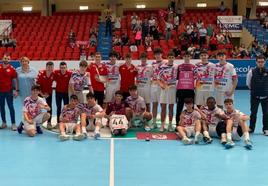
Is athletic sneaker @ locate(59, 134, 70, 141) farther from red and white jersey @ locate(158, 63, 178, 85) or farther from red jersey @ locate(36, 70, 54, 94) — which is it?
red and white jersey @ locate(158, 63, 178, 85)

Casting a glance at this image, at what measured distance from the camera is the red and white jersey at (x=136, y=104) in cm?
893

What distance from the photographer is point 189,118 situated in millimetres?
8234

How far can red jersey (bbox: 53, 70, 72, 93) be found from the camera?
8945mm

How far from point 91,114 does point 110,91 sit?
0.85 metres

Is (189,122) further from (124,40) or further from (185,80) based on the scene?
(124,40)

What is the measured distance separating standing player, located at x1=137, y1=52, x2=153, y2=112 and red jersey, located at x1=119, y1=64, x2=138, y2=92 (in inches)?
5.9

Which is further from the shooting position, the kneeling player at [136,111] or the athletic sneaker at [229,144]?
the kneeling player at [136,111]

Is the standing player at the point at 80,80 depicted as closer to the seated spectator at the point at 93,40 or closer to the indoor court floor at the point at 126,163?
the indoor court floor at the point at 126,163

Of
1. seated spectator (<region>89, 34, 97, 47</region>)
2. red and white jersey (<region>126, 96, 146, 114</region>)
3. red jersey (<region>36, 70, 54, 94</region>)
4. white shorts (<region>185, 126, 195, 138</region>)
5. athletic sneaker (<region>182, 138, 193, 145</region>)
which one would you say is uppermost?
seated spectator (<region>89, 34, 97, 47</region>)

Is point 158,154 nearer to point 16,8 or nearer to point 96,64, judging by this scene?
point 96,64

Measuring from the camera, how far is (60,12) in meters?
28.5

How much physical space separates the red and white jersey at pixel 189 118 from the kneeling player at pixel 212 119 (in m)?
0.16

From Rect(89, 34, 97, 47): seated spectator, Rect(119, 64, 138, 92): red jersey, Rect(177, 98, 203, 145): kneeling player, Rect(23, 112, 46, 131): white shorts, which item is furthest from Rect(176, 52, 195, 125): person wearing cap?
Rect(89, 34, 97, 47): seated spectator

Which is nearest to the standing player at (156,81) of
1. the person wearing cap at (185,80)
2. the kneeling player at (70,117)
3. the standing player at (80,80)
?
the person wearing cap at (185,80)
